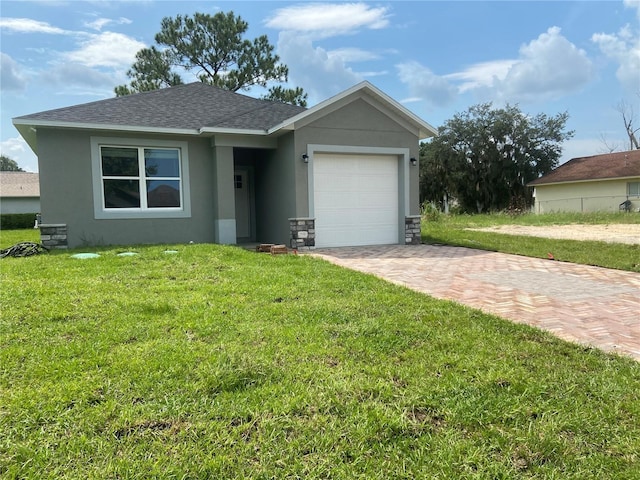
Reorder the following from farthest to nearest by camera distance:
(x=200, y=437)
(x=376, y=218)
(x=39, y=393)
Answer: (x=376, y=218) < (x=39, y=393) < (x=200, y=437)

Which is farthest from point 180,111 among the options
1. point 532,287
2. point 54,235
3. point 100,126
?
point 532,287

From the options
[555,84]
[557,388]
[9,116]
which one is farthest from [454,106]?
[557,388]

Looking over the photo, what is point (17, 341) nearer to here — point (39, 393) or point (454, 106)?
point (39, 393)

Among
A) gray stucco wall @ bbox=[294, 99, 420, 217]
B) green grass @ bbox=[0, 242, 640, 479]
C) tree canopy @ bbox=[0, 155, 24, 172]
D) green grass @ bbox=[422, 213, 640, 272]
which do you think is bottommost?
green grass @ bbox=[0, 242, 640, 479]

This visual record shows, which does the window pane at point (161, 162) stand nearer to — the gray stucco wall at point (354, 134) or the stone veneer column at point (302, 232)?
the gray stucco wall at point (354, 134)

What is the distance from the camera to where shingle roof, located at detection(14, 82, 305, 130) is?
387 inches

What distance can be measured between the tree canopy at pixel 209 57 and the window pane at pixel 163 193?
16.6 meters

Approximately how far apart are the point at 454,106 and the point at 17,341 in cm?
3569

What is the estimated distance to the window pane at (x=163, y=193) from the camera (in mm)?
10531

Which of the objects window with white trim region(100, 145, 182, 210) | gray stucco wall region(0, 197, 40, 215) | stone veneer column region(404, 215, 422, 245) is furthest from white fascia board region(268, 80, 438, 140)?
gray stucco wall region(0, 197, 40, 215)

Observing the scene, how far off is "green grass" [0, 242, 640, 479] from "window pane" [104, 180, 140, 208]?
19.9 ft

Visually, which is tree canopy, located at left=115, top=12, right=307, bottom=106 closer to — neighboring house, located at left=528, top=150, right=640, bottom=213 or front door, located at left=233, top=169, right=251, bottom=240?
front door, located at left=233, top=169, right=251, bottom=240

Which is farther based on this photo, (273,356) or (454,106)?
(454,106)

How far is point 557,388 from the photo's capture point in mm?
2719
